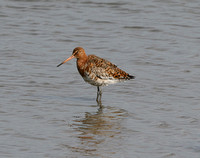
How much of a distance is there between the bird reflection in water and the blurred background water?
0.07ft

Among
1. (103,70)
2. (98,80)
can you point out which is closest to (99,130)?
(98,80)

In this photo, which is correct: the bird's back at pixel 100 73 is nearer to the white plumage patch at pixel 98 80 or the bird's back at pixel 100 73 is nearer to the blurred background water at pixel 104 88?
the white plumage patch at pixel 98 80

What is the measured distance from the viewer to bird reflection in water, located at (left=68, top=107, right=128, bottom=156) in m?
9.76

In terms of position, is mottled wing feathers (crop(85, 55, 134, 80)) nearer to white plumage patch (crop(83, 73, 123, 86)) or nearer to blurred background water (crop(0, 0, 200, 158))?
white plumage patch (crop(83, 73, 123, 86))

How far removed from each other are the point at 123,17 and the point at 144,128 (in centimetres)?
1296

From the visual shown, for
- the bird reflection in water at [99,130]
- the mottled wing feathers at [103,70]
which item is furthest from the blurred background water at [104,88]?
the mottled wing feathers at [103,70]

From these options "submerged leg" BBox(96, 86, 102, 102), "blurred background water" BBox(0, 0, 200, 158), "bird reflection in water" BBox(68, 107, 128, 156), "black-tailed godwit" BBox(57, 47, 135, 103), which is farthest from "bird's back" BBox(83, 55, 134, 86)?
"bird reflection in water" BBox(68, 107, 128, 156)

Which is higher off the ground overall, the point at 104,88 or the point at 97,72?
the point at 97,72

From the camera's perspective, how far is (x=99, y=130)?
11.0 metres

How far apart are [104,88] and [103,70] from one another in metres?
1.18

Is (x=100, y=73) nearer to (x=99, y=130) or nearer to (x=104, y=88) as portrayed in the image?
(x=104, y=88)

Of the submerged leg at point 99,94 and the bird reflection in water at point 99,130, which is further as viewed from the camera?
the submerged leg at point 99,94

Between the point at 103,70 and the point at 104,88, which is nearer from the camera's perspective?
the point at 103,70

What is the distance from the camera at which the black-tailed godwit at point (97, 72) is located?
45.1 feet
